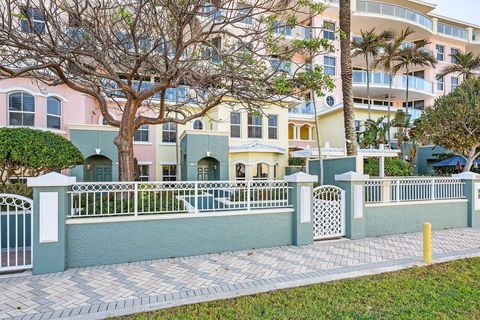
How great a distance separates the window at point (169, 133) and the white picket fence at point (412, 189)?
13.4m

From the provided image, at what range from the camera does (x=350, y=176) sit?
27.5ft

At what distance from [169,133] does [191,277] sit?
580 inches

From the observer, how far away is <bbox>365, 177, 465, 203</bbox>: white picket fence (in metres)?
9.03

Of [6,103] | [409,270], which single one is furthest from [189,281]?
[6,103]

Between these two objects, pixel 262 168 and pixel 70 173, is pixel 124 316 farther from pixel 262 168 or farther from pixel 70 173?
pixel 262 168

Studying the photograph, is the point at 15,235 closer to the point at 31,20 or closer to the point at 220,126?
the point at 31,20

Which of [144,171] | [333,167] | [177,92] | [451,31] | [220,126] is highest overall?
[451,31]

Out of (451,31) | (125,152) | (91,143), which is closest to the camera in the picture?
(125,152)

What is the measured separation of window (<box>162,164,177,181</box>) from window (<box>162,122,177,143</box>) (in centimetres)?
170

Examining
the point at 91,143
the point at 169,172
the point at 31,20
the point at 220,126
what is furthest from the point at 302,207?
the point at 169,172

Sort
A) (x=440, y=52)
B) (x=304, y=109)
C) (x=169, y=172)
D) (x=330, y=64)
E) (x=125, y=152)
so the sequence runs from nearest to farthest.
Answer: (x=125, y=152)
(x=169, y=172)
(x=304, y=109)
(x=330, y=64)
(x=440, y=52)

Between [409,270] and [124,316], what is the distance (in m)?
5.60

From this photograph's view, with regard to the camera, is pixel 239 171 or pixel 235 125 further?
pixel 235 125

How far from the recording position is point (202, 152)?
16562mm
